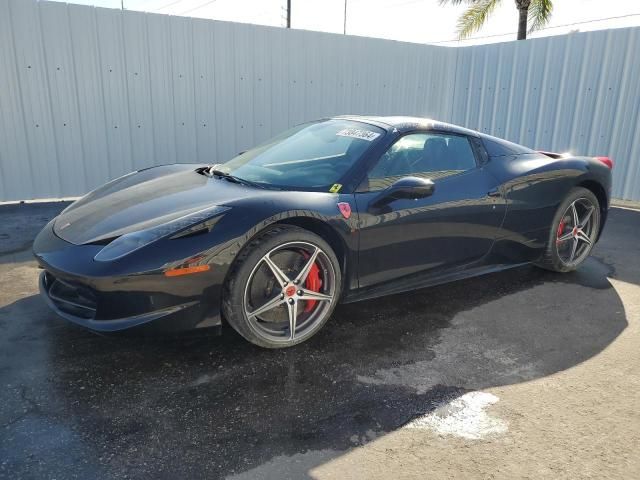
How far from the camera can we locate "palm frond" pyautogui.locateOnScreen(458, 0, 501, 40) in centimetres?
1329

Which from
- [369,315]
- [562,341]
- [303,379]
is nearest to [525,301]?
[562,341]

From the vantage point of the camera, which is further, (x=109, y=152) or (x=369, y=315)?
(x=109, y=152)

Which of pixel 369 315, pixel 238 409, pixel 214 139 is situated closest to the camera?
pixel 238 409

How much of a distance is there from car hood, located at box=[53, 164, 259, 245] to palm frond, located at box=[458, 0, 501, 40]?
478 inches

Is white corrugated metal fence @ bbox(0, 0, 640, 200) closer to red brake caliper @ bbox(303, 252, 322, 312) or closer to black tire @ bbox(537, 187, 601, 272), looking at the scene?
black tire @ bbox(537, 187, 601, 272)

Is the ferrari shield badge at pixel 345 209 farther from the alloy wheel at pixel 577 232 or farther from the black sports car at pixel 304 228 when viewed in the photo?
the alloy wheel at pixel 577 232

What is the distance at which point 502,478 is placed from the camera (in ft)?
6.41

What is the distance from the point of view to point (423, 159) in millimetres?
3449

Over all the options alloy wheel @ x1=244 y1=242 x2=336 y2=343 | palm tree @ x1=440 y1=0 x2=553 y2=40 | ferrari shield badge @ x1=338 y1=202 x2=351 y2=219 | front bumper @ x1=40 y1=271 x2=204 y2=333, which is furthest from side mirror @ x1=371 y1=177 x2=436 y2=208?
palm tree @ x1=440 y1=0 x2=553 y2=40

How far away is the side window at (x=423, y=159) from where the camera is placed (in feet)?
10.5

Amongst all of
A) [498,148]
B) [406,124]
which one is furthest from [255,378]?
[498,148]

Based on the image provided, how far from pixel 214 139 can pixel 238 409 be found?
19.1 feet

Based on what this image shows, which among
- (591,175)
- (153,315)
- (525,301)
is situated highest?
(591,175)

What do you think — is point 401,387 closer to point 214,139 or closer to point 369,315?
point 369,315
